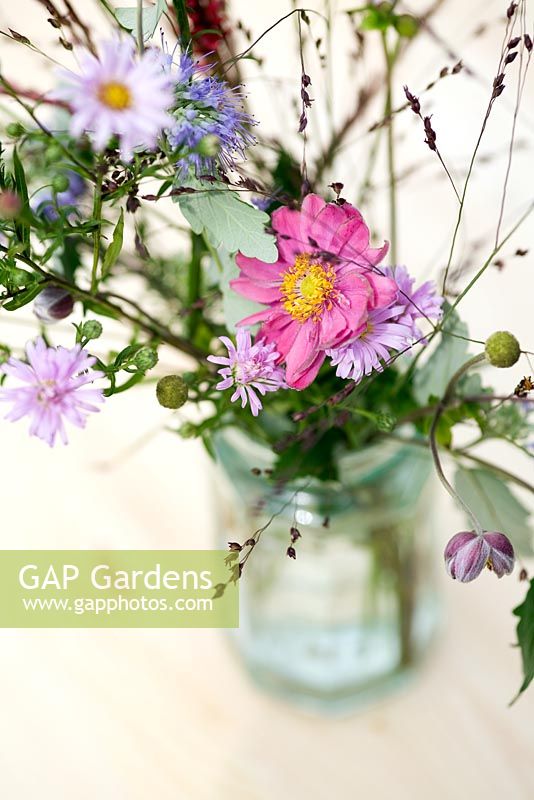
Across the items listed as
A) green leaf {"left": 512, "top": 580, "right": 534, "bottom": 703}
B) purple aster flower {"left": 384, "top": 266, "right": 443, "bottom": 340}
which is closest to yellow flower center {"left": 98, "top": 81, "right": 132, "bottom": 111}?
purple aster flower {"left": 384, "top": 266, "right": 443, "bottom": 340}

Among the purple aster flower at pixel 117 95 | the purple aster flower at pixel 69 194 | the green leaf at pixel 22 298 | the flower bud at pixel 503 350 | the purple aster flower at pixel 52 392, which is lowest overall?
the purple aster flower at pixel 52 392

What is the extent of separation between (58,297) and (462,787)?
362 mm

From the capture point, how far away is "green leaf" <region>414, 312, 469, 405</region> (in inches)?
12.6

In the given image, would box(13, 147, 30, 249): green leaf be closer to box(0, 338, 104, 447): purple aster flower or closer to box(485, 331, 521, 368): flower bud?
box(0, 338, 104, 447): purple aster flower

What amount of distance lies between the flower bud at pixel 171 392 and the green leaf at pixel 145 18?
101 millimetres

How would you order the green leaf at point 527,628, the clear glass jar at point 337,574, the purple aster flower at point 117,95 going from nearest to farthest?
the purple aster flower at point 117,95 < the green leaf at point 527,628 < the clear glass jar at point 337,574

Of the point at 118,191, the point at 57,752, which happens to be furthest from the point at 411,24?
the point at 57,752

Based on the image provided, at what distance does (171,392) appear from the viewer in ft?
0.92

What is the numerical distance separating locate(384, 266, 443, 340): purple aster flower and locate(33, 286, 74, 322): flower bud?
11 centimetres

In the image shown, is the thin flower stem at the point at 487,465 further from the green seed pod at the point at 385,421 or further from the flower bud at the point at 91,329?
the flower bud at the point at 91,329

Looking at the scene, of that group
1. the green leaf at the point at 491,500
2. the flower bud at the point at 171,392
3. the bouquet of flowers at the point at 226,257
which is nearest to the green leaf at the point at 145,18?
the bouquet of flowers at the point at 226,257

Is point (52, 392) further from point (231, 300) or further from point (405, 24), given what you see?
point (405, 24)

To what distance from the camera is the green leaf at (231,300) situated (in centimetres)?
30
